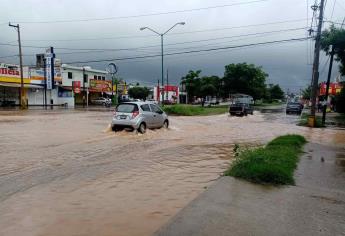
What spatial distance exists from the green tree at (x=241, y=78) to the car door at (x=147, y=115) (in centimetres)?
7009

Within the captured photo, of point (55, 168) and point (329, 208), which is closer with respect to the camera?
point (329, 208)

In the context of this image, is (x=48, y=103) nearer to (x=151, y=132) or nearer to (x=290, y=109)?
(x=290, y=109)

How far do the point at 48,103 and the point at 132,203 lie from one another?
202ft

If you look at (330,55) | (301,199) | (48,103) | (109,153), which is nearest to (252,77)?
(48,103)

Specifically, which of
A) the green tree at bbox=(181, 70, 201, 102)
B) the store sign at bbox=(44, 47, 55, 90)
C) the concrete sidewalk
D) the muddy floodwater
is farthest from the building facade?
the concrete sidewalk

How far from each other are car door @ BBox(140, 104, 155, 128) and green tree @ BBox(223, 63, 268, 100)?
70.1 m

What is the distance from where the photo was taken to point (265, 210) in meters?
6.90

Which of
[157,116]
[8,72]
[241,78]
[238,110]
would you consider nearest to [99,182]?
[157,116]

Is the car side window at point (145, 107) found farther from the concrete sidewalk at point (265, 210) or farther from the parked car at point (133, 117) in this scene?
the concrete sidewalk at point (265, 210)

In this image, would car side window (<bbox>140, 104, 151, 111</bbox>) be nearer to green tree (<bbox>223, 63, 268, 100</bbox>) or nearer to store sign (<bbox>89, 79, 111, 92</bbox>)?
store sign (<bbox>89, 79, 111, 92</bbox>)

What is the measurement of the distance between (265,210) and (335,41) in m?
29.1

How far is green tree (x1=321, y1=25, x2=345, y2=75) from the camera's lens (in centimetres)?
3266

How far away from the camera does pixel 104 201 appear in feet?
25.7

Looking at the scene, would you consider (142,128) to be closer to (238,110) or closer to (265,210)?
(265,210)
